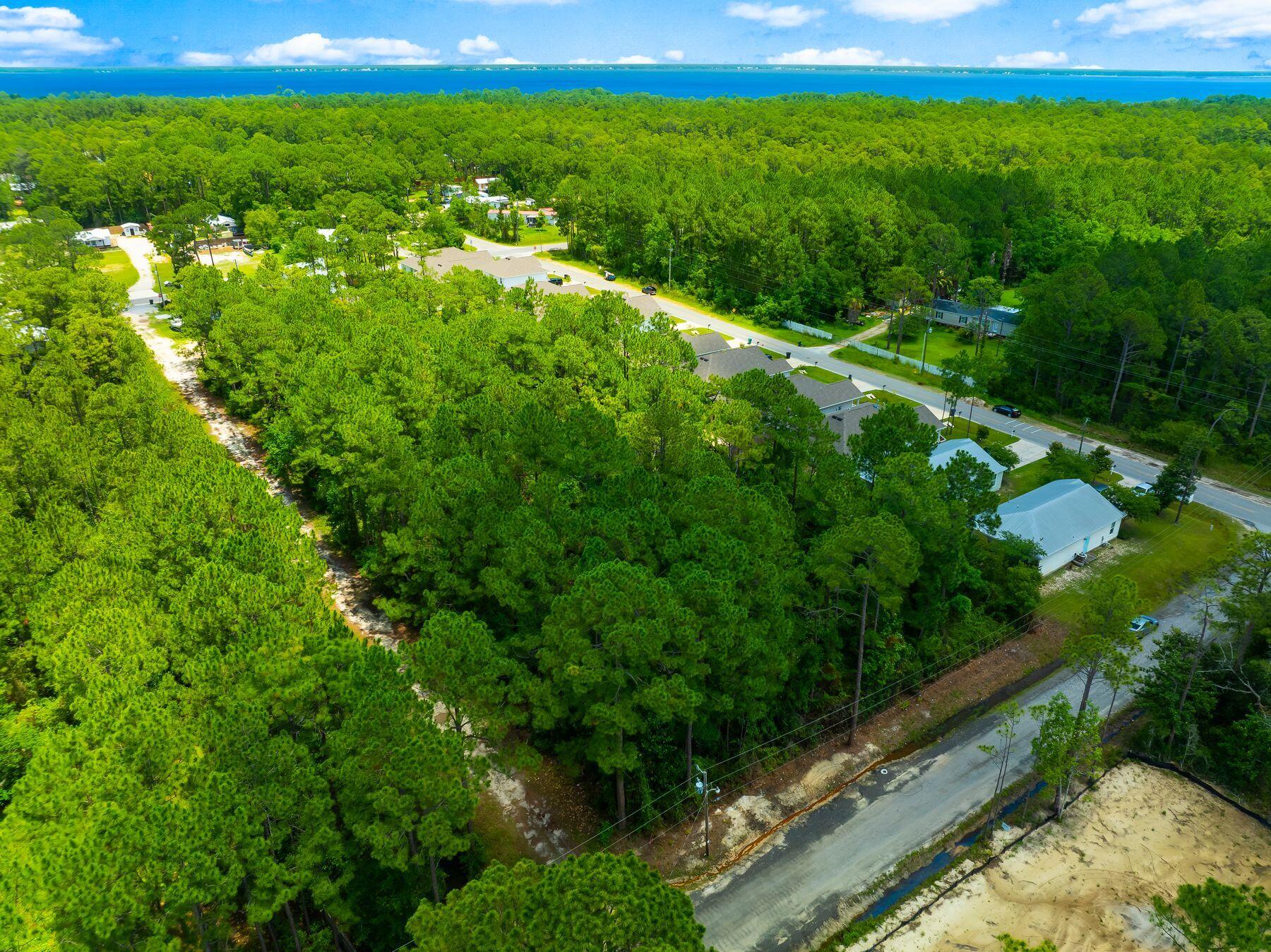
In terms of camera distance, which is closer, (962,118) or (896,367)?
(896,367)

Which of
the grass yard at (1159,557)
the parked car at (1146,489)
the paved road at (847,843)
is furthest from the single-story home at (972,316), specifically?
the paved road at (847,843)

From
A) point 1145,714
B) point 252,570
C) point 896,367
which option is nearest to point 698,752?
point 252,570

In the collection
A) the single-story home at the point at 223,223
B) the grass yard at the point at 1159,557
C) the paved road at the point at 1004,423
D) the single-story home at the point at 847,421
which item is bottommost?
the grass yard at the point at 1159,557

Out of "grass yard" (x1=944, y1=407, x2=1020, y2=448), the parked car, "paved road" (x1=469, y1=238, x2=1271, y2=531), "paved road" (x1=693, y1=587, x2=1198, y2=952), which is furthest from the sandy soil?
"paved road" (x1=469, y1=238, x2=1271, y2=531)

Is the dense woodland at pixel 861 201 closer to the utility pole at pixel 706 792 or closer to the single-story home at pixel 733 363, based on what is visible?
the single-story home at pixel 733 363

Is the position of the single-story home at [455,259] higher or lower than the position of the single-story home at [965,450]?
higher

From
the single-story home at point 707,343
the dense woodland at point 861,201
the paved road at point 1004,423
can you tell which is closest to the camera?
the paved road at point 1004,423

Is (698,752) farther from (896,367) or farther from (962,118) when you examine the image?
(962,118)

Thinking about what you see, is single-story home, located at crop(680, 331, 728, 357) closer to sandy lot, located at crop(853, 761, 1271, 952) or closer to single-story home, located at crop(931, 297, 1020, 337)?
single-story home, located at crop(931, 297, 1020, 337)
